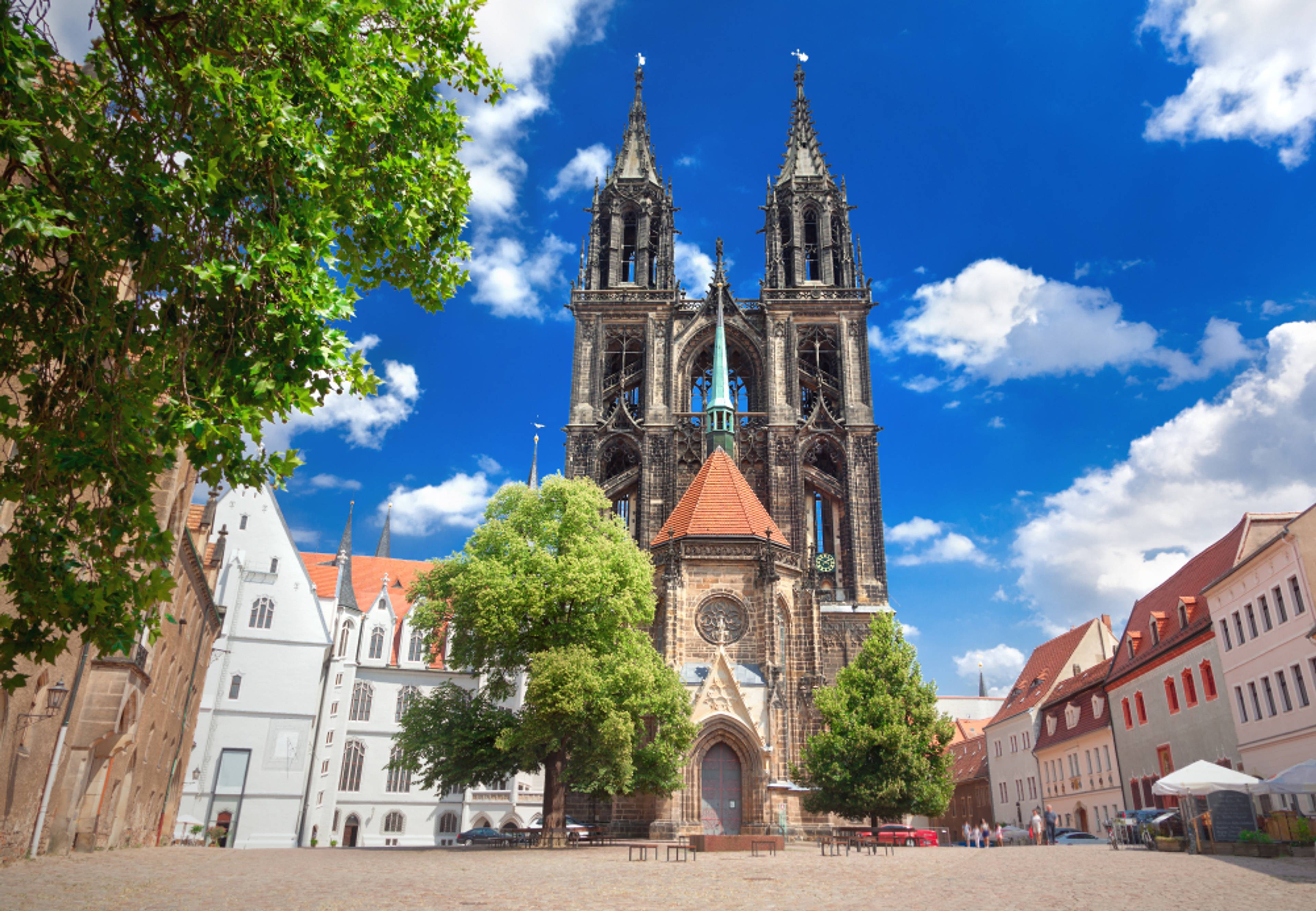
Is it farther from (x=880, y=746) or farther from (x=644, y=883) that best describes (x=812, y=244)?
(x=644, y=883)

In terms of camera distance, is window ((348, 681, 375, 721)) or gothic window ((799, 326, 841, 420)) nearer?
window ((348, 681, 375, 721))

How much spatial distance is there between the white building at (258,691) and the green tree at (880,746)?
20.8 meters

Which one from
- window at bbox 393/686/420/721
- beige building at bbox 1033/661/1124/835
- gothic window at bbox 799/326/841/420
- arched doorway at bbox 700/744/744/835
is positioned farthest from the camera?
gothic window at bbox 799/326/841/420

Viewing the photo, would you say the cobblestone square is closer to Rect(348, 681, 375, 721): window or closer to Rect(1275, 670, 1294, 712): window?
Rect(1275, 670, 1294, 712): window

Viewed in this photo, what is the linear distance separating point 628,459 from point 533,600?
24.9m

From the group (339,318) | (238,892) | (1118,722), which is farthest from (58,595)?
(1118,722)

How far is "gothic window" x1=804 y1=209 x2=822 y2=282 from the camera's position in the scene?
5212cm

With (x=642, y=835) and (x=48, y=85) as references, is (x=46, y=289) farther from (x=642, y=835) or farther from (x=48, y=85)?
(x=642, y=835)

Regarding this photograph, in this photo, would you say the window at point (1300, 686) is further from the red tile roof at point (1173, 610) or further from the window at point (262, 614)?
the window at point (262, 614)

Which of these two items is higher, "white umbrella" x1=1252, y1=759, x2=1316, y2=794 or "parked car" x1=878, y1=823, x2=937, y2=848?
"white umbrella" x1=1252, y1=759, x2=1316, y2=794

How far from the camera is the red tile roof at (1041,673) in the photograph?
45.8 metres

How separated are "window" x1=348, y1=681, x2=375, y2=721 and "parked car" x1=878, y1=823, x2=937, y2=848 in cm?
2633

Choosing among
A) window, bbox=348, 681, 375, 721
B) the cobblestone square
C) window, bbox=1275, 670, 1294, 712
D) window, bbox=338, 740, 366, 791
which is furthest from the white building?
window, bbox=1275, 670, 1294, 712

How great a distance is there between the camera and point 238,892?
35.0ft
